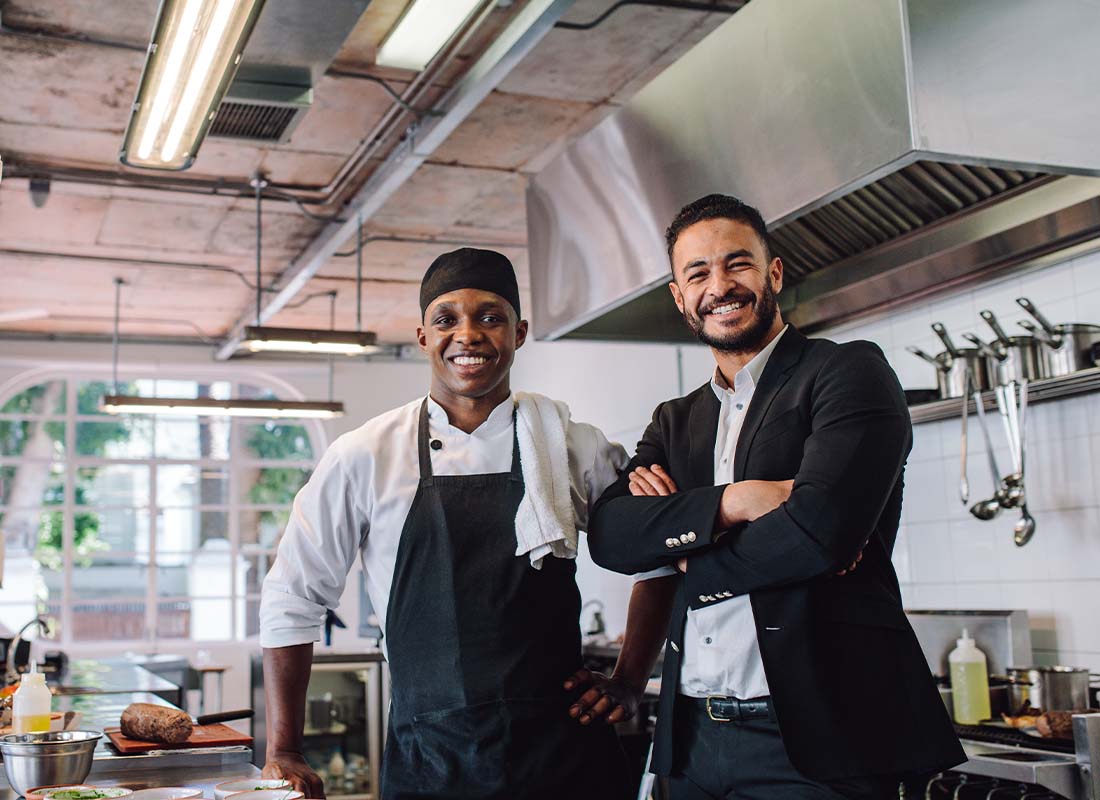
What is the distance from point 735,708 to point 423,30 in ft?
8.43

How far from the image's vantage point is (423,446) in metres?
2.20

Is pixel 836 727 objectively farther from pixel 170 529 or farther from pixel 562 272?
pixel 170 529

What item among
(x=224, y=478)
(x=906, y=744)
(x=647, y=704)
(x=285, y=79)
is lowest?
(x=647, y=704)

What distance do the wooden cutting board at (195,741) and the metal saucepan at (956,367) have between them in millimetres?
2472

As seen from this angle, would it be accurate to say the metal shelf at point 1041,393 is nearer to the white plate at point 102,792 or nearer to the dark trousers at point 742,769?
the dark trousers at point 742,769

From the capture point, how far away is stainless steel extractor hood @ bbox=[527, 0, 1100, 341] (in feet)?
7.86

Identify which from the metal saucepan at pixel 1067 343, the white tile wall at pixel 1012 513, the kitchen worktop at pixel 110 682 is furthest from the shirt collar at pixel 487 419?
the kitchen worktop at pixel 110 682

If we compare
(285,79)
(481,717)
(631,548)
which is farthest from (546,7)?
(481,717)

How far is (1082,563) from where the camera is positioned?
3652 mm

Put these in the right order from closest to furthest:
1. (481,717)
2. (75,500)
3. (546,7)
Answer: (481,717), (546,7), (75,500)

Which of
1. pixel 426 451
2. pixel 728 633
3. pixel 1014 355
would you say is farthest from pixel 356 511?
pixel 1014 355

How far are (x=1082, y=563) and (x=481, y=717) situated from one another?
7.91 feet

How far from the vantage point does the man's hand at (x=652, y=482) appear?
6.70ft

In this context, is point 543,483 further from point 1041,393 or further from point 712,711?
point 1041,393
